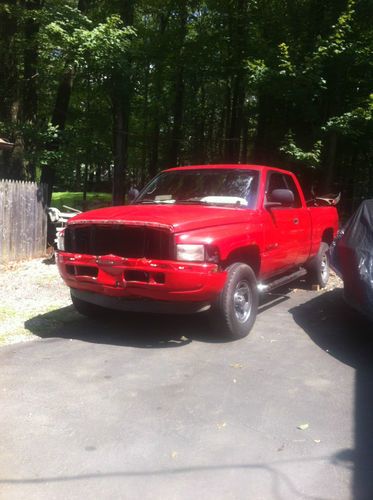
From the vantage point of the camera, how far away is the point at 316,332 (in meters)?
6.03

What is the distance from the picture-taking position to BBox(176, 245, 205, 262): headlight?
502cm

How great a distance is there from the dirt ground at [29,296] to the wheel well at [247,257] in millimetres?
2384

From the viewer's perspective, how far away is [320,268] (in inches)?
332

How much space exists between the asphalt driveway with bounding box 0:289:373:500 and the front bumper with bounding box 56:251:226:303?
23.6 inches

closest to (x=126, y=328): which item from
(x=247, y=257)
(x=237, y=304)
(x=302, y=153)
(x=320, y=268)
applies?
(x=237, y=304)

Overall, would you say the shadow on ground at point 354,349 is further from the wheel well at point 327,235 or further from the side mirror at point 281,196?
the side mirror at point 281,196

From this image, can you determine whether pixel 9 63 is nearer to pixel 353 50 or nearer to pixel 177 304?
pixel 353 50

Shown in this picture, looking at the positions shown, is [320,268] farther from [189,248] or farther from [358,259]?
[189,248]

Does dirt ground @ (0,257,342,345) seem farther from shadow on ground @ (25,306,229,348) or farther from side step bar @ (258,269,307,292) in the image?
side step bar @ (258,269,307,292)

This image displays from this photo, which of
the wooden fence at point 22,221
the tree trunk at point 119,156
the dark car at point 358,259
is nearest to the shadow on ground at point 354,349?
the dark car at point 358,259

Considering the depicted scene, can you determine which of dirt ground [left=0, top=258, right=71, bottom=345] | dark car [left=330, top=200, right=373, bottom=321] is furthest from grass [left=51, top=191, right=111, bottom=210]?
dark car [left=330, top=200, right=373, bottom=321]

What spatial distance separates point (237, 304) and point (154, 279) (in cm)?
113

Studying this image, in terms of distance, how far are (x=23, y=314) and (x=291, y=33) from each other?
42.7 feet

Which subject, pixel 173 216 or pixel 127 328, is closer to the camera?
pixel 173 216
